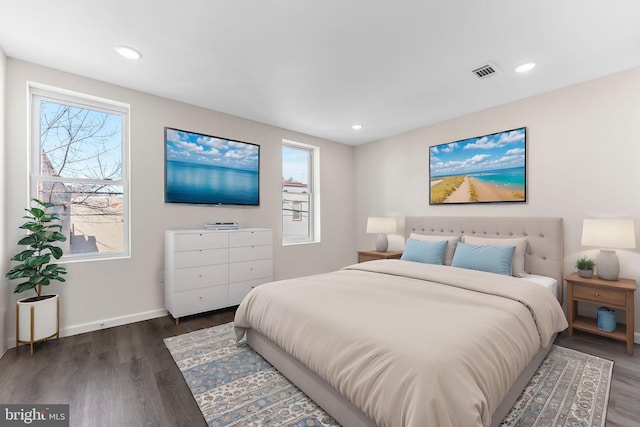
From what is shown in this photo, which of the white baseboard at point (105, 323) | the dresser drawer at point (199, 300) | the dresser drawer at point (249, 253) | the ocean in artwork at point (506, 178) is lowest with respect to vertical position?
the white baseboard at point (105, 323)

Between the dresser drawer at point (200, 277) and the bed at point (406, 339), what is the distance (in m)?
0.94

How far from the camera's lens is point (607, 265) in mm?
2496

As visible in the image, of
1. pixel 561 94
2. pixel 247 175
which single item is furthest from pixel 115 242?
pixel 561 94

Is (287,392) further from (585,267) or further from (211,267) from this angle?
(585,267)

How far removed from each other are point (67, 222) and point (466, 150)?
4626 mm

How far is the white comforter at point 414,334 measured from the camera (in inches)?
44.9

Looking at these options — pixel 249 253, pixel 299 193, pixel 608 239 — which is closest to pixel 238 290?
pixel 249 253

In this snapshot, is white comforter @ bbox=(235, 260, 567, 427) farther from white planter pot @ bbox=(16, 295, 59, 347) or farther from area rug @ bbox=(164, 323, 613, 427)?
white planter pot @ bbox=(16, 295, 59, 347)

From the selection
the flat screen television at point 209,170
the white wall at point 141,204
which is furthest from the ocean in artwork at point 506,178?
the flat screen television at point 209,170

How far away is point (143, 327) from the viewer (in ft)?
9.46

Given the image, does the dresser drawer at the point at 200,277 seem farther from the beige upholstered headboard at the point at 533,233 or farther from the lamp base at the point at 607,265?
the lamp base at the point at 607,265

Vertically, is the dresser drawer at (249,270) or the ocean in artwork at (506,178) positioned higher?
the ocean in artwork at (506,178)

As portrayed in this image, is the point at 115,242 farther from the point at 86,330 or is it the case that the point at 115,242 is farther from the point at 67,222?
the point at 86,330

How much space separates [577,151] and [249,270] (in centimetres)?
386
